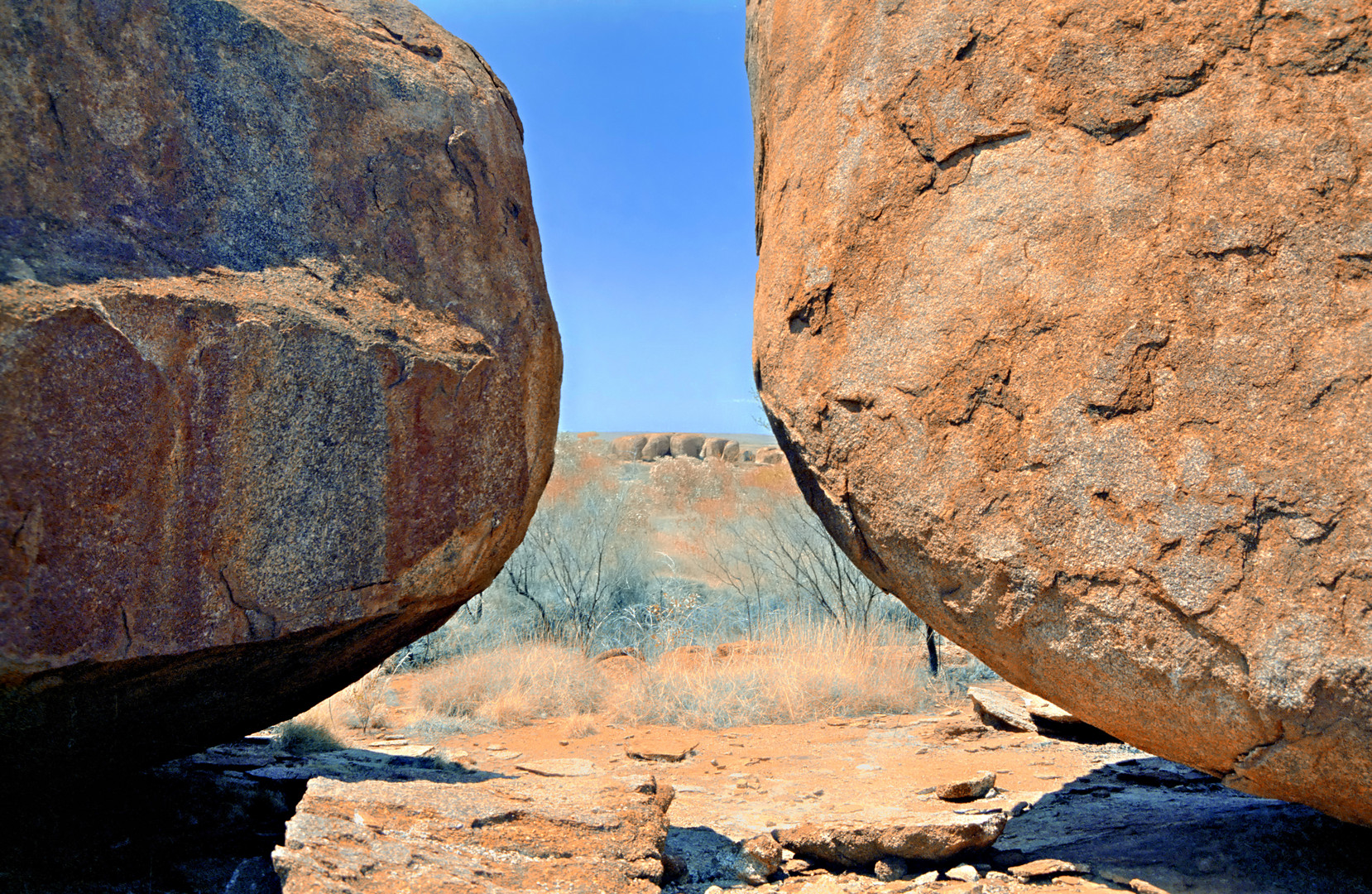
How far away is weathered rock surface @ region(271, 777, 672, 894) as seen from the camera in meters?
2.17

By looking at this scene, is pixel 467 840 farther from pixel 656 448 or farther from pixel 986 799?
pixel 656 448

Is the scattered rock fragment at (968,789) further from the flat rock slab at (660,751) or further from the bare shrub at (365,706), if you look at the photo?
the bare shrub at (365,706)

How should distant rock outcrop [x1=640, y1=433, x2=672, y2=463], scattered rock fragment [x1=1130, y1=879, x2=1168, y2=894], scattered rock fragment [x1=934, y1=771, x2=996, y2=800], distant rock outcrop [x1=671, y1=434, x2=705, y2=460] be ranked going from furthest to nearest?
distant rock outcrop [x1=671, y1=434, x2=705, y2=460] → distant rock outcrop [x1=640, y1=433, x2=672, y2=463] → scattered rock fragment [x1=934, y1=771, x2=996, y2=800] → scattered rock fragment [x1=1130, y1=879, x2=1168, y2=894]

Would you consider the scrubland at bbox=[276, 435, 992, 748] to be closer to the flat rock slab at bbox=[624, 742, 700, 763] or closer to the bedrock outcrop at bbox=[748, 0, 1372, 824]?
the flat rock slab at bbox=[624, 742, 700, 763]

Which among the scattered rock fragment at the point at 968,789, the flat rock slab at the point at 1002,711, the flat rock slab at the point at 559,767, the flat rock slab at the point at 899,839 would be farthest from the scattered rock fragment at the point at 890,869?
the flat rock slab at the point at 1002,711

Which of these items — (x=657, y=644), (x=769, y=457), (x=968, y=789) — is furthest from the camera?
(x=769, y=457)

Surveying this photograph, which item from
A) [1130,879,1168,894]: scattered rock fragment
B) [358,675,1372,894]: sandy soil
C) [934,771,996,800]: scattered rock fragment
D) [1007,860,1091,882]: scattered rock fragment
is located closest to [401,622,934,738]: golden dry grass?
[358,675,1372,894]: sandy soil

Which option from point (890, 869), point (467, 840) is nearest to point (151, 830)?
point (467, 840)

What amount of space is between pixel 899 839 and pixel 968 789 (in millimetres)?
1134

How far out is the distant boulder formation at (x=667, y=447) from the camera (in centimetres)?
3030

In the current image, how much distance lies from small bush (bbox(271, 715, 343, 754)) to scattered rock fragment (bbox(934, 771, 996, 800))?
3025 mm

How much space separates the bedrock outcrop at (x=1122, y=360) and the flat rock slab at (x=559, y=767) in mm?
2576

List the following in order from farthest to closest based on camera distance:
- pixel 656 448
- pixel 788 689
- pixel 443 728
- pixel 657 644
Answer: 1. pixel 656 448
2. pixel 657 644
3. pixel 788 689
4. pixel 443 728

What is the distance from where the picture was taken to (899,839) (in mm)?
2668
